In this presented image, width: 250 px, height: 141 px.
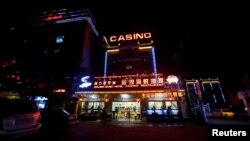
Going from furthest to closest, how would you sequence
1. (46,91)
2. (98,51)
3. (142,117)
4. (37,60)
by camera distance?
1. (98,51)
2. (142,117)
3. (46,91)
4. (37,60)

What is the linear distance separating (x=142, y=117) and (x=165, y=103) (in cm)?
413

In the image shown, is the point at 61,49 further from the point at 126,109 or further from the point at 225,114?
the point at 225,114

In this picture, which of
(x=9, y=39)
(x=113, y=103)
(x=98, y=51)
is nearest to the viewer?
(x=9, y=39)

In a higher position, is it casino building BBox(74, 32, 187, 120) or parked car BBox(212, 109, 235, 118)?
casino building BBox(74, 32, 187, 120)

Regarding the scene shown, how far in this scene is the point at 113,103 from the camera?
25.5m

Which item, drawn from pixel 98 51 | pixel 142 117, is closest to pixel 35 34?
pixel 142 117

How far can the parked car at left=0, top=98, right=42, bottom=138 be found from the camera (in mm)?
5378

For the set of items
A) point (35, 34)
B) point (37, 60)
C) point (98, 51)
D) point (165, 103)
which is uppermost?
point (98, 51)

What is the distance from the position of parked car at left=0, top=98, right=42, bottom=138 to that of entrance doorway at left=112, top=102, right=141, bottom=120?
737 inches

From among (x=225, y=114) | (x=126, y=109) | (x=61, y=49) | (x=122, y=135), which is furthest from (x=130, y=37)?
(x=122, y=135)

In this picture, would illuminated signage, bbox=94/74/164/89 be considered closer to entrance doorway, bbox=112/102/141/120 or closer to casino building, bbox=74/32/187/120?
casino building, bbox=74/32/187/120

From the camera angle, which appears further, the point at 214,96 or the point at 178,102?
the point at 214,96

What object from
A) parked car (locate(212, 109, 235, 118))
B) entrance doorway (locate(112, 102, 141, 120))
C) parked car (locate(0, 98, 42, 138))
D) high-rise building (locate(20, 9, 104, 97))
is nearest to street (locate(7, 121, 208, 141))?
parked car (locate(0, 98, 42, 138))

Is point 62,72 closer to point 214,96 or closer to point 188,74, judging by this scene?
point 188,74
